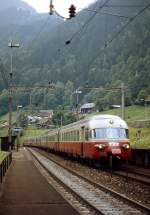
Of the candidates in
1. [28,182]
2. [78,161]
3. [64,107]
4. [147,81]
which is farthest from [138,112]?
[28,182]

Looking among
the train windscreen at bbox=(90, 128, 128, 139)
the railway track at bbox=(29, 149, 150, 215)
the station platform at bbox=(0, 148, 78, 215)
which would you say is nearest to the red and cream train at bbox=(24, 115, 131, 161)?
the train windscreen at bbox=(90, 128, 128, 139)

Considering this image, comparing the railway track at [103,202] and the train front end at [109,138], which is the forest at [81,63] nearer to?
the train front end at [109,138]

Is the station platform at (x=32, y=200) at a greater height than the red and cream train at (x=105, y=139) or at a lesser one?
lesser

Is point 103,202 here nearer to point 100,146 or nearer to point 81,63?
point 100,146

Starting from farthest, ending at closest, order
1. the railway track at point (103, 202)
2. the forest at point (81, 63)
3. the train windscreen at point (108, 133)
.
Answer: the forest at point (81, 63)
the train windscreen at point (108, 133)
the railway track at point (103, 202)

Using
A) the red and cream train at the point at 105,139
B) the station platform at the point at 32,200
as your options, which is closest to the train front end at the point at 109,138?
the red and cream train at the point at 105,139

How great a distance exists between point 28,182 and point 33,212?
10285mm

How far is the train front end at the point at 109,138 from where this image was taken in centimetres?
3238

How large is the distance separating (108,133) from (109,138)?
450 millimetres

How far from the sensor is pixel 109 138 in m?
33.2

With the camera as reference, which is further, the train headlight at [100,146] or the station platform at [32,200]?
the train headlight at [100,146]

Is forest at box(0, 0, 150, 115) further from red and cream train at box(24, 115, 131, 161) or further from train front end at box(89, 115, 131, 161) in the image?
train front end at box(89, 115, 131, 161)

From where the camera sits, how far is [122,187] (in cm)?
2206

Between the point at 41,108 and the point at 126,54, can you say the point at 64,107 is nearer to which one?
the point at 41,108
